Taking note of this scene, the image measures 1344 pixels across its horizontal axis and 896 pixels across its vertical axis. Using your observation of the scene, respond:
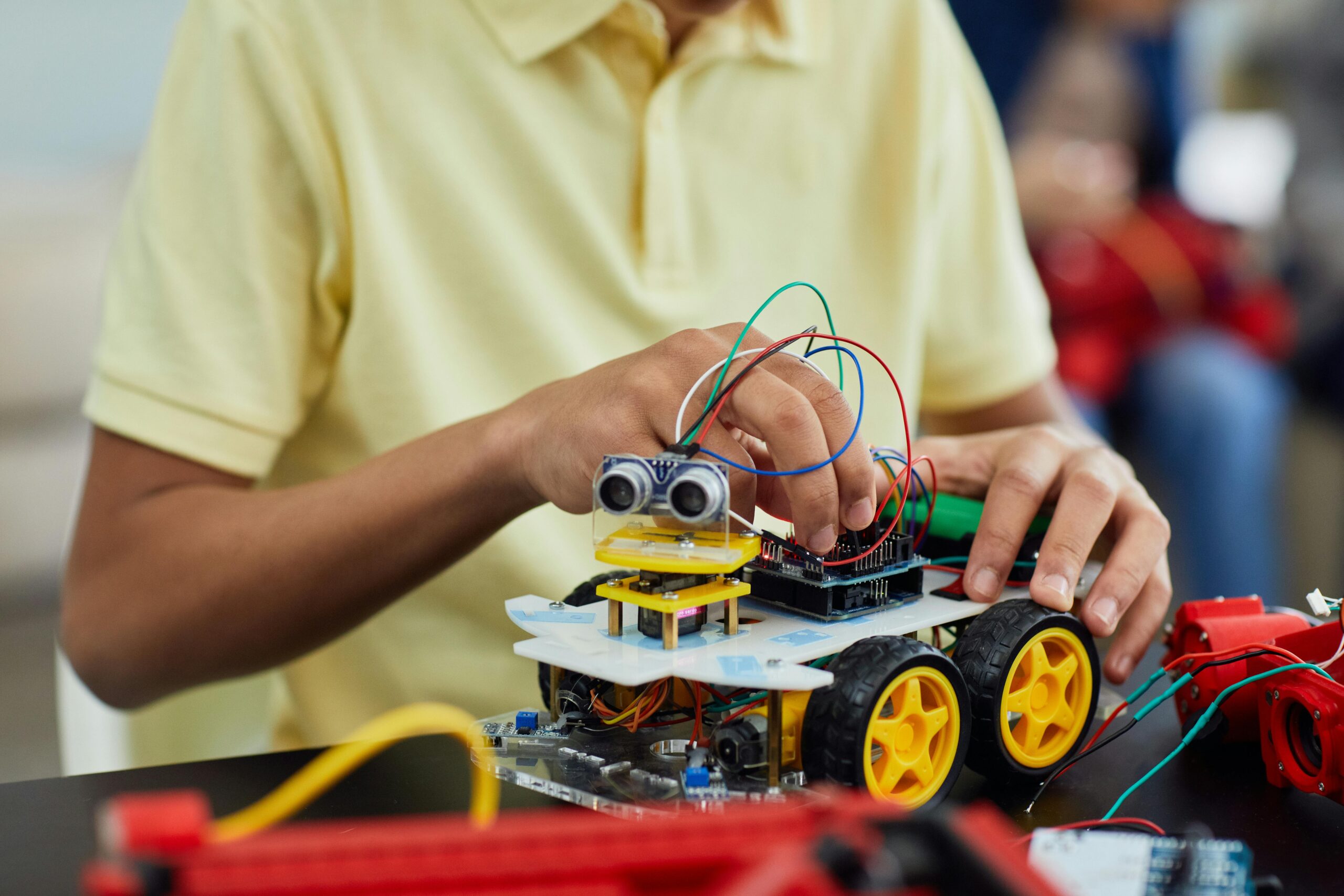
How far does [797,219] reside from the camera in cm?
126

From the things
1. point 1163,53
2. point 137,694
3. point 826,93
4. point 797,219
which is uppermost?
point 1163,53

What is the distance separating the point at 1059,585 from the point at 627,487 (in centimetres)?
33

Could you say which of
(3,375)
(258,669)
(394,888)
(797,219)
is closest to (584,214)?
(797,219)

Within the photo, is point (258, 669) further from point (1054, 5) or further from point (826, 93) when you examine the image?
point (1054, 5)

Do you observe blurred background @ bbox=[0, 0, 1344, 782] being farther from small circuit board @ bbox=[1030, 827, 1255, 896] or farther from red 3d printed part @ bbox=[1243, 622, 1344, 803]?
small circuit board @ bbox=[1030, 827, 1255, 896]

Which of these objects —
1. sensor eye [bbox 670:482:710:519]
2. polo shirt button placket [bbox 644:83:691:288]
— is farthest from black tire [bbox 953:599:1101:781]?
polo shirt button placket [bbox 644:83:691:288]

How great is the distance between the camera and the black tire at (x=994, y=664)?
713 mm

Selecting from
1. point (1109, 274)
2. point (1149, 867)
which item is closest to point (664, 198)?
point (1149, 867)

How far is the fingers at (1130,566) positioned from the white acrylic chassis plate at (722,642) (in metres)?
0.06

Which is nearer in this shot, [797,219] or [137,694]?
[137,694]

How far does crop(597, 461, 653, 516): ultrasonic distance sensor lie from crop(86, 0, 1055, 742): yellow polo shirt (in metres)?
0.26

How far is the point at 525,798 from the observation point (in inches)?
28.2

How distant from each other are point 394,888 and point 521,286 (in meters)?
0.79

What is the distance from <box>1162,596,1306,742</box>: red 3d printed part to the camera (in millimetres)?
781
